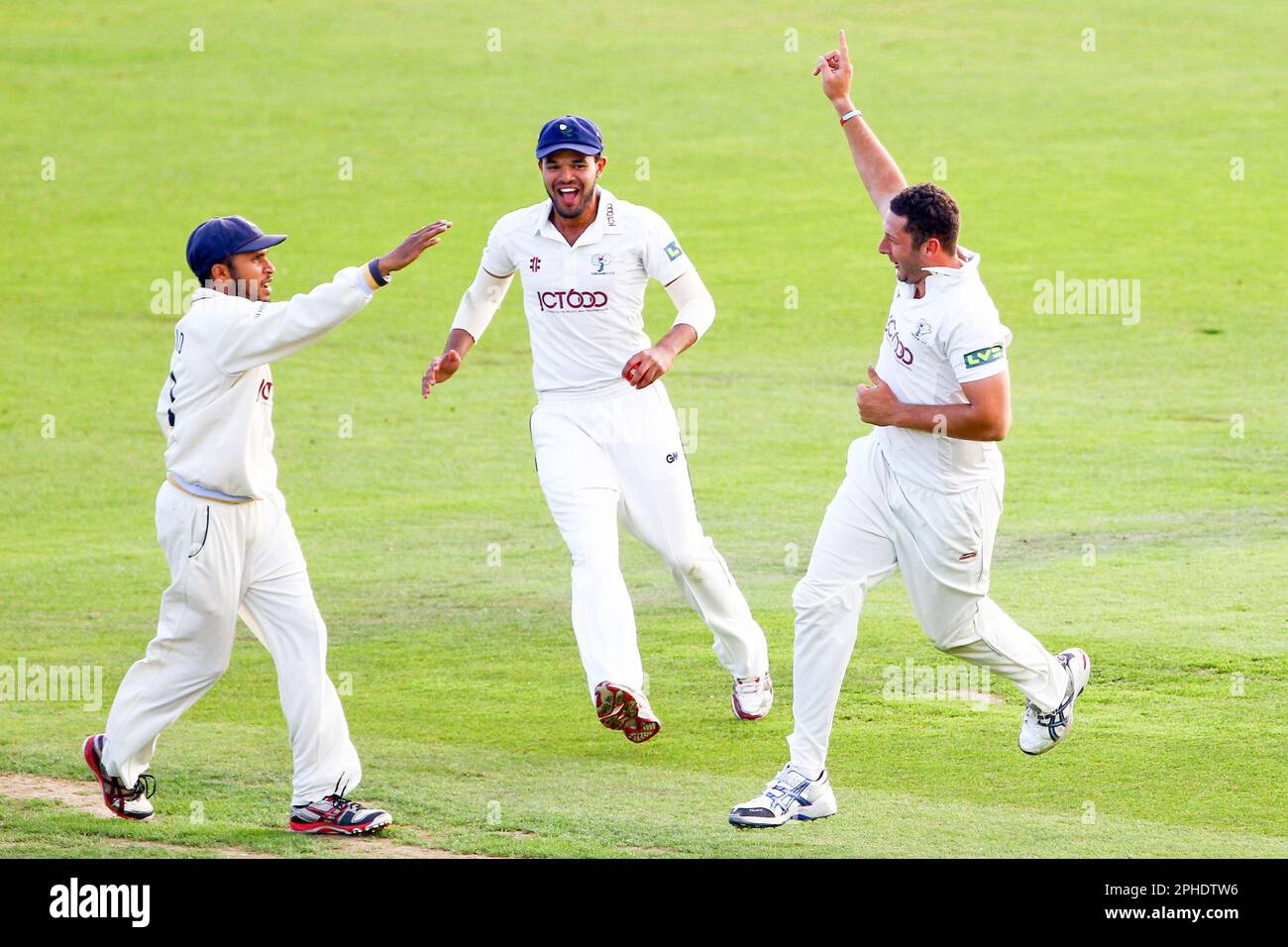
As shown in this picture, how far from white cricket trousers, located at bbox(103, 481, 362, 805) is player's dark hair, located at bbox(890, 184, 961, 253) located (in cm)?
298

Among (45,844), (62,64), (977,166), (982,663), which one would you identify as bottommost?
(45,844)

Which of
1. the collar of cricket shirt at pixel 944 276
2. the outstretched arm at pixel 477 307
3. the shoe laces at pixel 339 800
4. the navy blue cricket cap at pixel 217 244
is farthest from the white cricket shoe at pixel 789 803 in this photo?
the navy blue cricket cap at pixel 217 244

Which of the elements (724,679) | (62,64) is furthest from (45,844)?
(62,64)

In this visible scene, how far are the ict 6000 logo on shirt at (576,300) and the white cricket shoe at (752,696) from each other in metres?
2.07

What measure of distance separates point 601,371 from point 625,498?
644 mm

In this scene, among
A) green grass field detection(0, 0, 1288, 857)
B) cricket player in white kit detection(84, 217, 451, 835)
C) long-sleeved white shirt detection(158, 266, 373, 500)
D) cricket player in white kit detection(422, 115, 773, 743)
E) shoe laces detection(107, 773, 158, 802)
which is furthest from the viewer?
cricket player in white kit detection(422, 115, 773, 743)

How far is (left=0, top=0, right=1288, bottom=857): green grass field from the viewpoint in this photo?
860cm

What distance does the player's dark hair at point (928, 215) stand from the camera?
301 inches

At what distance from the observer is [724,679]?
10.6 metres

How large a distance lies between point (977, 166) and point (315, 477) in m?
17.6
